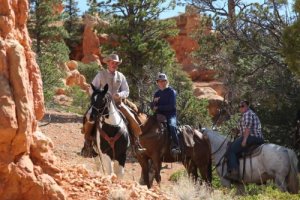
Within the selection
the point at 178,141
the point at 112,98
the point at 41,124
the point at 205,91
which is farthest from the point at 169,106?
the point at 205,91

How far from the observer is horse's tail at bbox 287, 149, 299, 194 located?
12516 mm

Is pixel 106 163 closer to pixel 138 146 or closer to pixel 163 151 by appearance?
pixel 138 146

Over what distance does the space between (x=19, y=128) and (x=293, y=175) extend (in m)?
8.53

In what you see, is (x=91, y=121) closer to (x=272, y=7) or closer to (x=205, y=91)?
(x=272, y=7)

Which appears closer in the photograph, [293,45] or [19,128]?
[19,128]

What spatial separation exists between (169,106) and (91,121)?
2.42m

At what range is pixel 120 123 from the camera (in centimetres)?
1059

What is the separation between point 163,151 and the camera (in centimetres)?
1237

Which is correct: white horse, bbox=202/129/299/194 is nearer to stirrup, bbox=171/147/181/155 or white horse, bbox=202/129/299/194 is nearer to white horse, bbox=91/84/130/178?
stirrup, bbox=171/147/181/155

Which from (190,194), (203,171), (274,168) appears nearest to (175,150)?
(203,171)

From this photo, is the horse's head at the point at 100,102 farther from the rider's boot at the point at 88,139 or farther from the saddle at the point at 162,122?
the saddle at the point at 162,122

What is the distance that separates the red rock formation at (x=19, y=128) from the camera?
562 cm

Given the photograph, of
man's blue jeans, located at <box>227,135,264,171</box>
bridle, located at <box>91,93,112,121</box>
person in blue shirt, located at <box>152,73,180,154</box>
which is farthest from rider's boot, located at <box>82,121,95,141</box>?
man's blue jeans, located at <box>227,135,264,171</box>

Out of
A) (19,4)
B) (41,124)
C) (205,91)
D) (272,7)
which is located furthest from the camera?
(205,91)
